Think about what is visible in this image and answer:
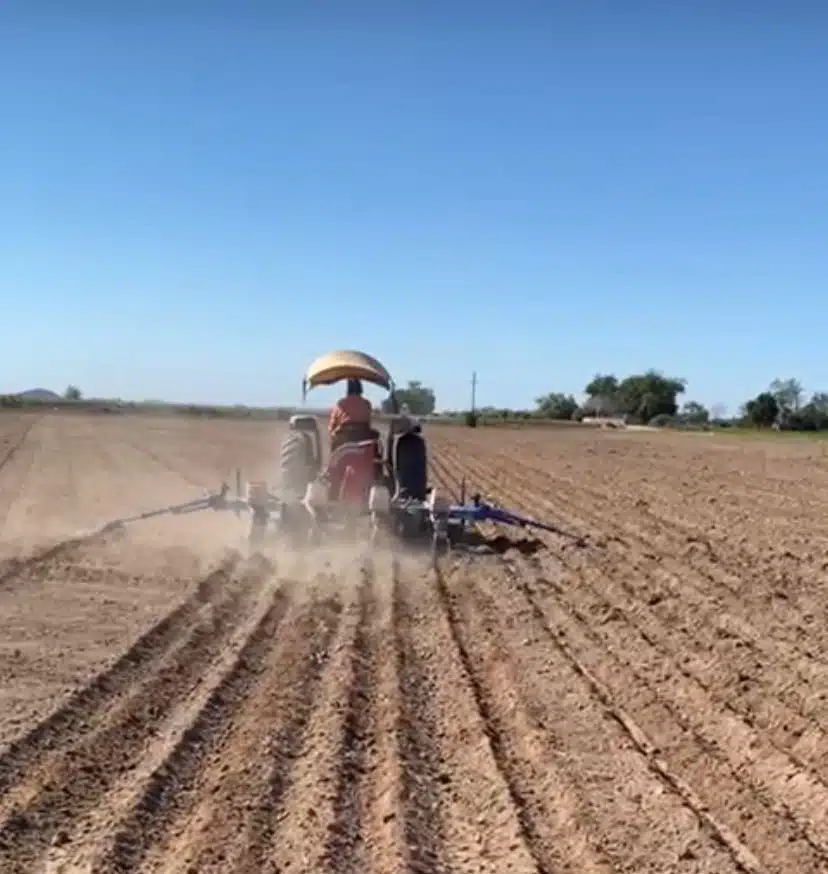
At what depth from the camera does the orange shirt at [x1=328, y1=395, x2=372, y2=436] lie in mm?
13555

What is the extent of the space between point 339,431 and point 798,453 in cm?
3290

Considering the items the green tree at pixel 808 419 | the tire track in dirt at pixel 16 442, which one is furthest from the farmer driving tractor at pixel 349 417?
the green tree at pixel 808 419

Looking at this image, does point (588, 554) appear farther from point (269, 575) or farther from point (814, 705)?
point (814, 705)

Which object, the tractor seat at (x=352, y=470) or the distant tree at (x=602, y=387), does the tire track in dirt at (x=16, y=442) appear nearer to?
the tractor seat at (x=352, y=470)

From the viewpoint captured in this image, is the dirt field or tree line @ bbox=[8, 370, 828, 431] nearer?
the dirt field

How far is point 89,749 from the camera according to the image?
233 inches

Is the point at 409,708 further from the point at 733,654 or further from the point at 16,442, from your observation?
the point at 16,442

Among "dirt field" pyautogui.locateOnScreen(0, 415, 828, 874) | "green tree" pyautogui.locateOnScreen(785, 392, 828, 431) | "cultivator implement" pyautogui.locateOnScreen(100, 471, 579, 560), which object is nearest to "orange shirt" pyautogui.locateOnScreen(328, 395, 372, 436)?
"cultivator implement" pyautogui.locateOnScreen(100, 471, 579, 560)

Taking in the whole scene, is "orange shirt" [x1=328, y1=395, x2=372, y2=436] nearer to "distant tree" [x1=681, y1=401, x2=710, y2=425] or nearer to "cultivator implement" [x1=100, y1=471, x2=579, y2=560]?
"cultivator implement" [x1=100, y1=471, x2=579, y2=560]

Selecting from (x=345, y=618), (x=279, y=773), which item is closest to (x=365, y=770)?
(x=279, y=773)

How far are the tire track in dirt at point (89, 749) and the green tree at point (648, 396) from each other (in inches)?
4212

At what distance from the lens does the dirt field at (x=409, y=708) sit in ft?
16.5

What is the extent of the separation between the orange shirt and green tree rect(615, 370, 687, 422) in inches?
3973

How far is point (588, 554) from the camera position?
516 inches
